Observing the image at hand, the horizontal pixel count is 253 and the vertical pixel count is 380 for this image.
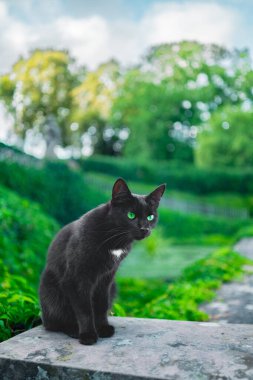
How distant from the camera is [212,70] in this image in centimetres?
3681

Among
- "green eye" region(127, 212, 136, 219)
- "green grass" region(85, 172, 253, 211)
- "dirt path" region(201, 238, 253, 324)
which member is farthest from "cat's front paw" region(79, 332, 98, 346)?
"green grass" region(85, 172, 253, 211)

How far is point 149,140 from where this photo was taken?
3688 centimetres

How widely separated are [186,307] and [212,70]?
34542mm

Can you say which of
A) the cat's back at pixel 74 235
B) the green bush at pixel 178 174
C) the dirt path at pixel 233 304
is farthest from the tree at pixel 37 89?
the cat's back at pixel 74 235

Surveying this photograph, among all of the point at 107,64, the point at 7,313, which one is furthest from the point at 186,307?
the point at 107,64

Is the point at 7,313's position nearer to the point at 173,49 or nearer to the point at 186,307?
the point at 186,307

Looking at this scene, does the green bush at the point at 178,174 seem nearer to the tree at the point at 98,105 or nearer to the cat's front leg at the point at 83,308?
the tree at the point at 98,105

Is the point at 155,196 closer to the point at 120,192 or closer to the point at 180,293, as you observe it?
the point at 120,192

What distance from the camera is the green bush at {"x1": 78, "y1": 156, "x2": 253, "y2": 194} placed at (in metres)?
27.2

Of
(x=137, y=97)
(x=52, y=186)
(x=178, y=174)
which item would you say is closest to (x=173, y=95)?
(x=137, y=97)

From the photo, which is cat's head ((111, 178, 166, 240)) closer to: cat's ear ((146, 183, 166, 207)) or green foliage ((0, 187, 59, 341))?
cat's ear ((146, 183, 166, 207))

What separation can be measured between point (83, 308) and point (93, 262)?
0.30 m

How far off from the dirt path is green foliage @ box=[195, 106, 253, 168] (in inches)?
1013

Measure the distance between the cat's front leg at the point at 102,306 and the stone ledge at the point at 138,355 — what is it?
74 mm
